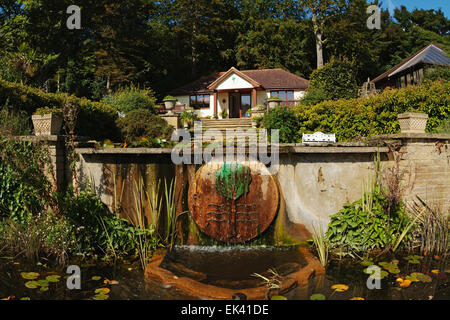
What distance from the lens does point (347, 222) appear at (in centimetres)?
479

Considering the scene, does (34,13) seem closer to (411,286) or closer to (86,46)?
(86,46)

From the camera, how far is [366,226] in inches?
185

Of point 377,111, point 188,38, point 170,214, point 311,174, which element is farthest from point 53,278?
point 188,38

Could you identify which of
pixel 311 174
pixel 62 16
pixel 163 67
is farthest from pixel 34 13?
pixel 311 174

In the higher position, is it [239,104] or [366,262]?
[239,104]

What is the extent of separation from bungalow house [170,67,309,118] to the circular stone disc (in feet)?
63.6

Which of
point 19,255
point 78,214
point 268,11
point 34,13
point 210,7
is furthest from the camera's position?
point 268,11

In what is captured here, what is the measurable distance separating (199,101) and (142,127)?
54.8ft

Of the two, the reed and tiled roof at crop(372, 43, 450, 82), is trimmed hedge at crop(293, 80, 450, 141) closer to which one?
the reed

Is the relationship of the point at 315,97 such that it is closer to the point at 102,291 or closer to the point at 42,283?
the point at 102,291

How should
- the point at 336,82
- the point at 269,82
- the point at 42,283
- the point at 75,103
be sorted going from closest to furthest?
the point at 42,283 < the point at 75,103 < the point at 336,82 < the point at 269,82

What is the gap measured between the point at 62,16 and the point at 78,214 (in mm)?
20774

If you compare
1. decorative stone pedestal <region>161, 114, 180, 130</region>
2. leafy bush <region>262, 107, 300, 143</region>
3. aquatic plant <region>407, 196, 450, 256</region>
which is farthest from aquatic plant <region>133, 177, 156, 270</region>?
decorative stone pedestal <region>161, 114, 180, 130</region>

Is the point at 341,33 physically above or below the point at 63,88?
above
